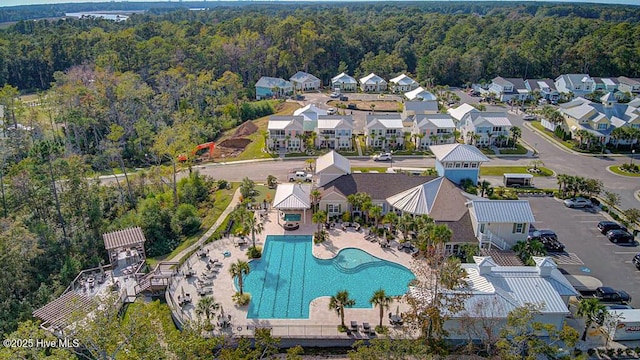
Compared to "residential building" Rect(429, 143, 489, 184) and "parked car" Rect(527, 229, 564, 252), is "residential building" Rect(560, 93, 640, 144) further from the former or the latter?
"parked car" Rect(527, 229, 564, 252)

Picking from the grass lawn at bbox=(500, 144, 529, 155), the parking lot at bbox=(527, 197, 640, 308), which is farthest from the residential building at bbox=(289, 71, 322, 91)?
the parking lot at bbox=(527, 197, 640, 308)

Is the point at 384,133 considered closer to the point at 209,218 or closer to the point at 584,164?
the point at 584,164

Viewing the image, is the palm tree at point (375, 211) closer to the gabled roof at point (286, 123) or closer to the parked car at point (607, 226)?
the parked car at point (607, 226)

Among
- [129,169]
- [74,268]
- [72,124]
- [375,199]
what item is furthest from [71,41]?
[375,199]

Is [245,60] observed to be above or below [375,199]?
above

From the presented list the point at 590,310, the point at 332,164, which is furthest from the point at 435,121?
the point at 590,310

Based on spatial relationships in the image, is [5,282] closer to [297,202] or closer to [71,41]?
[297,202]
